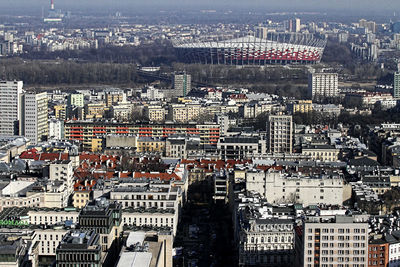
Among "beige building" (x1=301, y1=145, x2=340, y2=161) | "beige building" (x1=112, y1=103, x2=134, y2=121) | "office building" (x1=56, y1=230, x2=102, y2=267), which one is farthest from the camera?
"beige building" (x1=112, y1=103, x2=134, y2=121)

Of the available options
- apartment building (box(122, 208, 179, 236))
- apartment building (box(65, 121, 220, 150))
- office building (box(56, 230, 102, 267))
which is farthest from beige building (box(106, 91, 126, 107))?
office building (box(56, 230, 102, 267))

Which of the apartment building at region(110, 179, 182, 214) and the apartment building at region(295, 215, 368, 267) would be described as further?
the apartment building at region(110, 179, 182, 214)

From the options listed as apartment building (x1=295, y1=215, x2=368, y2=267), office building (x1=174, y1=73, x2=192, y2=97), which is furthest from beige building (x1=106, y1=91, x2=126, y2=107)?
apartment building (x1=295, y1=215, x2=368, y2=267)

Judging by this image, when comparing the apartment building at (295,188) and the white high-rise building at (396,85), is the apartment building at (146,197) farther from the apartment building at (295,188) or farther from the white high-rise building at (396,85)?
the white high-rise building at (396,85)

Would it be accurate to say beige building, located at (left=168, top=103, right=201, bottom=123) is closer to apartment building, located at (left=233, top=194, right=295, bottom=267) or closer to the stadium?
apartment building, located at (left=233, top=194, right=295, bottom=267)

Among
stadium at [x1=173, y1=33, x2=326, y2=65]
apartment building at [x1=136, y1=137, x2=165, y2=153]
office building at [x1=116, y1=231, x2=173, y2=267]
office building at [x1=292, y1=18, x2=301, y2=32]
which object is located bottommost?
apartment building at [x1=136, y1=137, x2=165, y2=153]

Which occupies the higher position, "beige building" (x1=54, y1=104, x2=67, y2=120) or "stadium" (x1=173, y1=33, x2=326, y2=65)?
"stadium" (x1=173, y1=33, x2=326, y2=65)

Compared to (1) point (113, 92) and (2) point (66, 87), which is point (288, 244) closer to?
(1) point (113, 92)

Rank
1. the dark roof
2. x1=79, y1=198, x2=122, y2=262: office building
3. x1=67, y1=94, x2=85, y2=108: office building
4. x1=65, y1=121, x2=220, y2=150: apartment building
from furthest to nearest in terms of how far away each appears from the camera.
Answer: x1=67, y1=94, x2=85, y2=108: office building < x1=65, y1=121, x2=220, y2=150: apartment building < the dark roof < x1=79, y1=198, x2=122, y2=262: office building

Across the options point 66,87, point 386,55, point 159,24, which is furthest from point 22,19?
point 66,87
